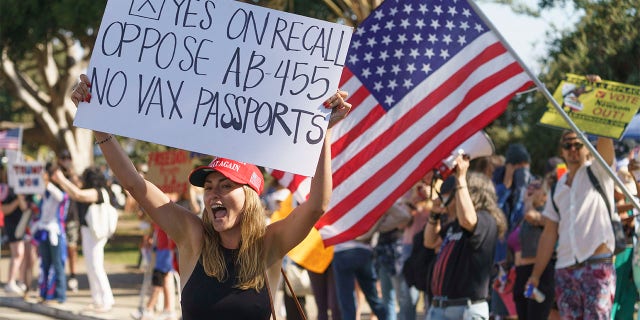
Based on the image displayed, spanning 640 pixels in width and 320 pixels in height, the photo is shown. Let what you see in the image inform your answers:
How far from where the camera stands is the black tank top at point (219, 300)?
14.6 ft

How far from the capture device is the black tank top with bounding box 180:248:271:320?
445cm

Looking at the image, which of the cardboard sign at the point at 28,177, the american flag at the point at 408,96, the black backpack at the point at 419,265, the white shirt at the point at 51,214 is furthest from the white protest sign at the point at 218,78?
the cardboard sign at the point at 28,177

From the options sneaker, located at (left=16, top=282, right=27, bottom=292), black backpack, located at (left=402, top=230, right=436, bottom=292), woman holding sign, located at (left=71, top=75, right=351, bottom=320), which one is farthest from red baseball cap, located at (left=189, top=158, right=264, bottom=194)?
sneaker, located at (left=16, top=282, right=27, bottom=292)

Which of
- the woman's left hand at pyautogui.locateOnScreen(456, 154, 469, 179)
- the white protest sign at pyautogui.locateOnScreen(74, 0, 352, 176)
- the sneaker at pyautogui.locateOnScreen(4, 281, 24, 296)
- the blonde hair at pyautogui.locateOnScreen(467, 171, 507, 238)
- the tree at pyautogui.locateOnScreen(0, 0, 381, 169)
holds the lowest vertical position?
the sneaker at pyautogui.locateOnScreen(4, 281, 24, 296)

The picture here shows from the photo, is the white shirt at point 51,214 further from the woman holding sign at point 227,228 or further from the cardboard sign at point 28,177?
the woman holding sign at point 227,228

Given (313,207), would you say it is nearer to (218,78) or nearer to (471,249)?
(218,78)

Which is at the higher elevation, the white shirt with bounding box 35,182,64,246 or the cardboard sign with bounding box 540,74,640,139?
the cardboard sign with bounding box 540,74,640,139

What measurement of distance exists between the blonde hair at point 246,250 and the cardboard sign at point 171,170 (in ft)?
22.8

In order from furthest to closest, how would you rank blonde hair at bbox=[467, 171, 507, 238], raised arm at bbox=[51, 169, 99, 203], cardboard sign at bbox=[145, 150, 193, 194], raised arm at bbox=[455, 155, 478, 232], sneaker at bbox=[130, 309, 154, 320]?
raised arm at bbox=[51, 169, 99, 203] < sneaker at bbox=[130, 309, 154, 320] < cardboard sign at bbox=[145, 150, 193, 194] < blonde hair at bbox=[467, 171, 507, 238] < raised arm at bbox=[455, 155, 478, 232]

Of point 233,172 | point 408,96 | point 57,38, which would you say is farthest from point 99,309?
point 57,38

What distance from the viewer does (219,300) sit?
446cm

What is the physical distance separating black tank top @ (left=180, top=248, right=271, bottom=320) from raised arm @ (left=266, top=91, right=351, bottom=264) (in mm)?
226

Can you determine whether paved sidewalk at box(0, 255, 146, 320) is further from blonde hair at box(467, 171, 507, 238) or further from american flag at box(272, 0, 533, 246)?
blonde hair at box(467, 171, 507, 238)

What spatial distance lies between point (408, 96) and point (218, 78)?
308 cm
